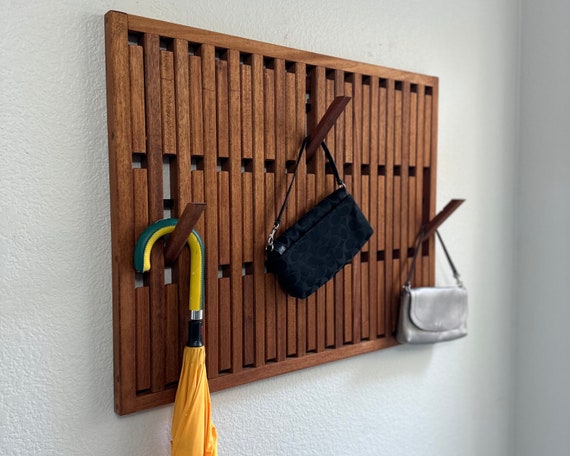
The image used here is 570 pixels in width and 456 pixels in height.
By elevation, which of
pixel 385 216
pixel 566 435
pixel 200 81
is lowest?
pixel 566 435

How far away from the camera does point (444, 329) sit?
1.23m

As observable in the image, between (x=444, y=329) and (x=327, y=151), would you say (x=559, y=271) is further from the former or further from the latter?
(x=327, y=151)

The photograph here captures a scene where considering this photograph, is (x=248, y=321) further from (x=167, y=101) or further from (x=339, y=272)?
(x=167, y=101)

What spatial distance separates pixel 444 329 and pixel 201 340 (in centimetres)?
64

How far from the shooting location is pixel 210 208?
0.91 meters

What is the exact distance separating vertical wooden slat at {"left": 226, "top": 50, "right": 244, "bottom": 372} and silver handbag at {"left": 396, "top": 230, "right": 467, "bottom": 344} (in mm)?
421

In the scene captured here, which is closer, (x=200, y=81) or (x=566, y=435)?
(x=200, y=81)

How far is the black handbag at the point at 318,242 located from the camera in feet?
3.16

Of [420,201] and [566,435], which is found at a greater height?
[420,201]

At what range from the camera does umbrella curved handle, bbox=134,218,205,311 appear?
31.9 inches

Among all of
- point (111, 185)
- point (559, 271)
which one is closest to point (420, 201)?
point (559, 271)

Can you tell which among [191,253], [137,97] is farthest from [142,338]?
[137,97]

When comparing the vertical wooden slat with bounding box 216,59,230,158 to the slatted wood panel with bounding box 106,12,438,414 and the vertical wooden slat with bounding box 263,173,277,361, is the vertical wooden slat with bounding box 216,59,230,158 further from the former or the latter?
the vertical wooden slat with bounding box 263,173,277,361

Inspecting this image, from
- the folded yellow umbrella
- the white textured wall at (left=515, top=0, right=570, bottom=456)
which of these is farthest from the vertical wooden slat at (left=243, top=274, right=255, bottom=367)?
the white textured wall at (left=515, top=0, right=570, bottom=456)
